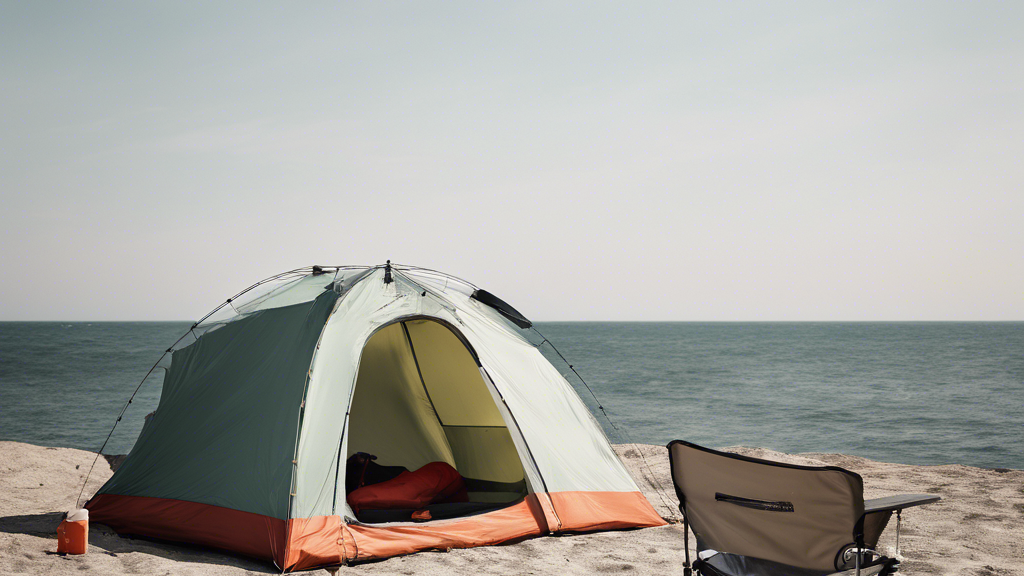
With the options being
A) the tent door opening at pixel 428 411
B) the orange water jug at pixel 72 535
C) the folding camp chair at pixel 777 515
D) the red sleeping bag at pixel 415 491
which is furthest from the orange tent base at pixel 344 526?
the folding camp chair at pixel 777 515

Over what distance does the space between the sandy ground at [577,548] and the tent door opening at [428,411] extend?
1.58m

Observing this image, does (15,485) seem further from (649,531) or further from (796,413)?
(796,413)

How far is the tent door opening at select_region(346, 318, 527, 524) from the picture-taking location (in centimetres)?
618

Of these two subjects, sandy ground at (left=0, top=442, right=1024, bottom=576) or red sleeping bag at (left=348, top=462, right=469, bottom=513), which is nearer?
sandy ground at (left=0, top=442, right=1024, bottom=576)

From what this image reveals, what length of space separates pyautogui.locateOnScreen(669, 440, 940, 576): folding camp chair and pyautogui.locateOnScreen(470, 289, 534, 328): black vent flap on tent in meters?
2.71

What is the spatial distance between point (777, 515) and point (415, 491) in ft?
10.1

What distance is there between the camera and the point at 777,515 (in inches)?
118

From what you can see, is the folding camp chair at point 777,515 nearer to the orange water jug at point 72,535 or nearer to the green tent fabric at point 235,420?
the green tent fabric at point 235,420

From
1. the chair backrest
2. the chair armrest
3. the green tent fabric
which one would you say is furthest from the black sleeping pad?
the chair armrest

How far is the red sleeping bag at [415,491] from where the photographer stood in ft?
16.7

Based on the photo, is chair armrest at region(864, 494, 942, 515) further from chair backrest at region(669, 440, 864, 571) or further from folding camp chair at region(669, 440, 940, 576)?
chair backrest at region(669, 440, 864, 571)

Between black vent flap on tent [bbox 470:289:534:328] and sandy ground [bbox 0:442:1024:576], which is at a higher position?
black vent flap on tent [bbox 470:289:534:328]

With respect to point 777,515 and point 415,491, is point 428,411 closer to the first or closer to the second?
point 415,491

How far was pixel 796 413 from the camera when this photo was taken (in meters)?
17.7
